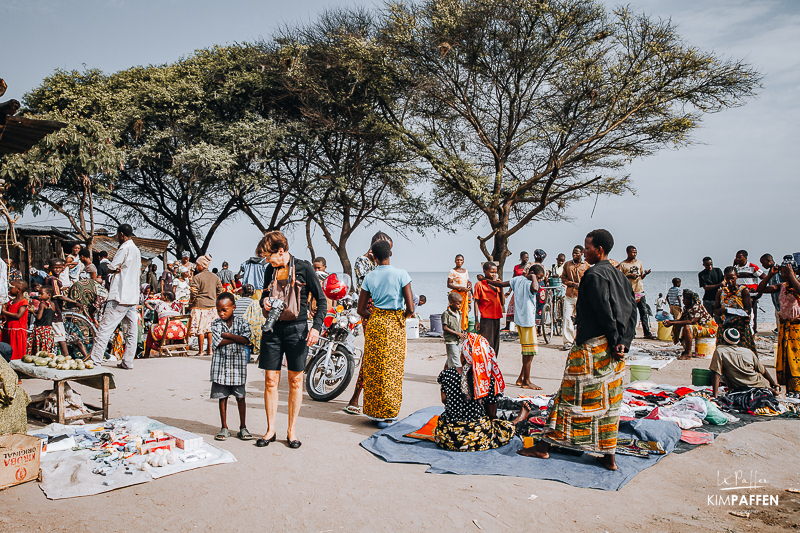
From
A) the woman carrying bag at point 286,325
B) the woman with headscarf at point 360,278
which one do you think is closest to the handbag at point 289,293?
the woman carrying bag at point 286,325

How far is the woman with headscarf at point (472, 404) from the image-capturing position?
4957mm

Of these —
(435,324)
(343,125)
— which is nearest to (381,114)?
(343,125)

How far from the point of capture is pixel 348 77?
1978 cm

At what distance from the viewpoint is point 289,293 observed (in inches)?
194

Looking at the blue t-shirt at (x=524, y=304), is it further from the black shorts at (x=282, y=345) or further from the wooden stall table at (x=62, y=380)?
the wooden stall table at (x=62, y=380)

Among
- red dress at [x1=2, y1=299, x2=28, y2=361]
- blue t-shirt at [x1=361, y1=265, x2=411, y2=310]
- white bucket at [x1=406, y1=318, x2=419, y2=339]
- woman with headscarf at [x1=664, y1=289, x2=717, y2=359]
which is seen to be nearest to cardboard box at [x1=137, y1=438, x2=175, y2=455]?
blue t-shirt at [x1=361, y1=265, x2=411, y2=310]

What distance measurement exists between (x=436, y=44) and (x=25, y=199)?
15584mm

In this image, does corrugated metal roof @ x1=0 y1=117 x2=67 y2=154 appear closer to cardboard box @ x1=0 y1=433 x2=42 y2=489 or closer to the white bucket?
cardboard box @ x1=0 y1=433 x2=42 y2=489

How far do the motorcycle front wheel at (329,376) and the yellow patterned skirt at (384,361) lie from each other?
129 cm

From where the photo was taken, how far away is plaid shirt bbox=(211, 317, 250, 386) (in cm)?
509

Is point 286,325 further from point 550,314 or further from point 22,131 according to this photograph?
point 550,314

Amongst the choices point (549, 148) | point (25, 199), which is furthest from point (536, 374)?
point (25, 199)

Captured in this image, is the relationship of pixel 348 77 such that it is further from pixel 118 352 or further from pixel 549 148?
pixel 118 352

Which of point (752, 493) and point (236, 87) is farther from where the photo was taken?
point (236, 87)
